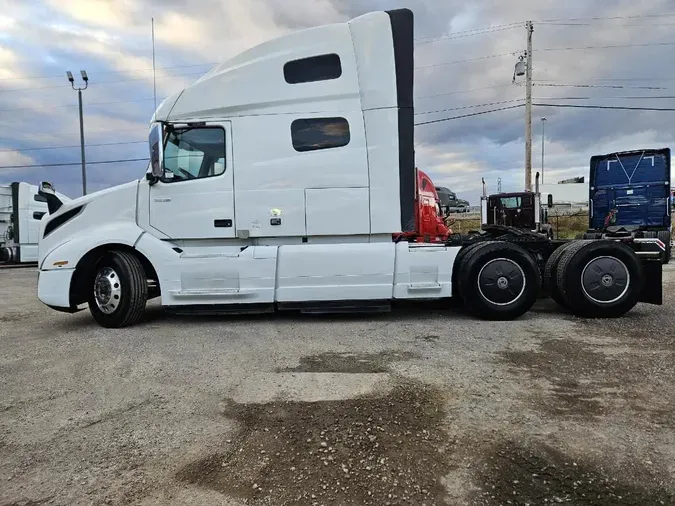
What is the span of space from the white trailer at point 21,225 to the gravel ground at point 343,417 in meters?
12.8

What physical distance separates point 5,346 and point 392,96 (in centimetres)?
549

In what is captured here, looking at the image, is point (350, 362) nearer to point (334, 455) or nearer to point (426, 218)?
point (334, 455)

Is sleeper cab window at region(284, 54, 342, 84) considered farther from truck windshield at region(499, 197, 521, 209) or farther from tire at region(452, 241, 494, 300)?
truck windshield at region(499, 197, 521, 209)

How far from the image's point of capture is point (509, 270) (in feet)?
19.9

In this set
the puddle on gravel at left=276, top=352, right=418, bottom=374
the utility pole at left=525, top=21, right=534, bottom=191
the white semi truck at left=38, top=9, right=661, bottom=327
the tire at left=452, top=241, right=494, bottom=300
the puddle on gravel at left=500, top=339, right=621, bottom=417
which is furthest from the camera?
the utility pole at left=525, top=21, right=534, bottom=191

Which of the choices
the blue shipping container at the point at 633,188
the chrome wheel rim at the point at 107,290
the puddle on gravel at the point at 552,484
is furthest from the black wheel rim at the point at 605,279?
the blue shipping container at the point at 633,188

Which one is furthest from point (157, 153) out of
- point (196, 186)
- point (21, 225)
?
point (21, 225)

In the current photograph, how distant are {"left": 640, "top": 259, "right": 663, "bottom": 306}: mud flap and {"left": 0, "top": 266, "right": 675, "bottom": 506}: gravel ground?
2.04 ft

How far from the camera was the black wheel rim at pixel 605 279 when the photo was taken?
240 inches

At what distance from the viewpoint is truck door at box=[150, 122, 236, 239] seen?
5.96 meters

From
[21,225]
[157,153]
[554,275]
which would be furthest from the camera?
[21,225]

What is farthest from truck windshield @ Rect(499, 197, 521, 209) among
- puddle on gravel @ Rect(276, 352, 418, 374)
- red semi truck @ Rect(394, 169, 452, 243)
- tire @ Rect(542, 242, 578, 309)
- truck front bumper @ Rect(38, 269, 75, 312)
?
truck front bumper @ Rect(38, 269, 75, 312)

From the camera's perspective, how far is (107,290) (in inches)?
235

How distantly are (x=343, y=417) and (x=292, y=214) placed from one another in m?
3.32
